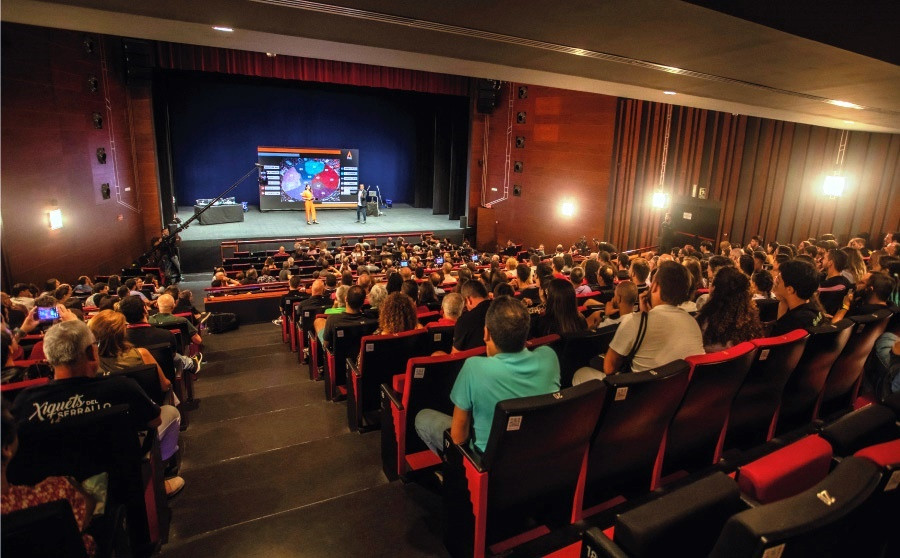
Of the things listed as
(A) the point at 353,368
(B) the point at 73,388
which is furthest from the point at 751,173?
(B) the point at 73,388

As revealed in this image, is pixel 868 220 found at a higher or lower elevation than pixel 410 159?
lower

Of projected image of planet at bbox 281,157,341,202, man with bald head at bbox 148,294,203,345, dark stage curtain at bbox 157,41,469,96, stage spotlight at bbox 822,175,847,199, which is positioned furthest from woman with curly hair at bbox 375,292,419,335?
projected image of planet at bbox 281,157,341,202

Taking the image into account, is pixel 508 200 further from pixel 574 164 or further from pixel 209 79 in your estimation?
pixel 209 79

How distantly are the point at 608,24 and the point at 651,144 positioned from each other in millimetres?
11717

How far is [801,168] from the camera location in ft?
36.9

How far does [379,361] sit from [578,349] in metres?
1.38

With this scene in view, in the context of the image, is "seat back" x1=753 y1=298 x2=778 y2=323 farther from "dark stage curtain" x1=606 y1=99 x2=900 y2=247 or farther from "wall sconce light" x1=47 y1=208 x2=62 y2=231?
"wall sconce light" x1=47 y1=208 x2=62 y2=231

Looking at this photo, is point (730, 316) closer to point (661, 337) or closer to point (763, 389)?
point (763, 389)

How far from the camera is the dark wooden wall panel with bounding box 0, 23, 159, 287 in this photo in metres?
7.59

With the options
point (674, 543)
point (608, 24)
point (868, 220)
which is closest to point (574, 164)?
point (868, 220)

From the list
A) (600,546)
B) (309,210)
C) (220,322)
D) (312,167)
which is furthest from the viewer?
(312,167)

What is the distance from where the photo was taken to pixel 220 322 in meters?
7.09

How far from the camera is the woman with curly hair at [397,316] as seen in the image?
12.1 feet

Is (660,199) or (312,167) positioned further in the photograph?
(312,167)
